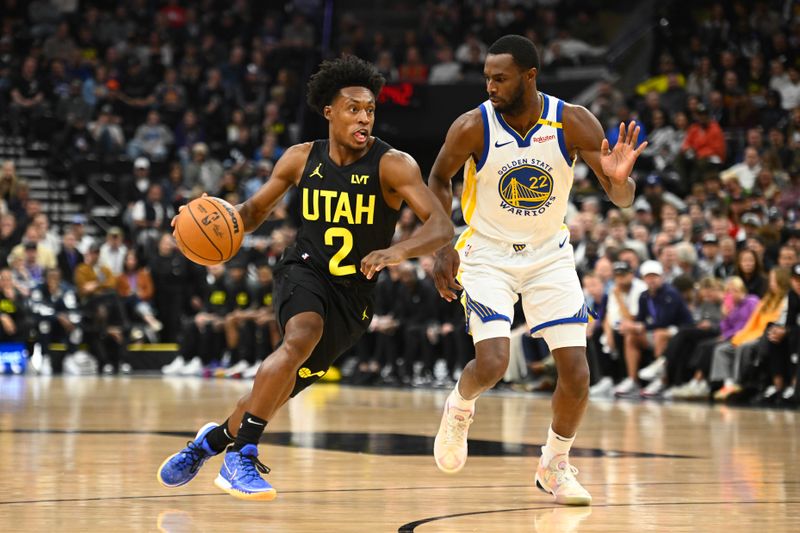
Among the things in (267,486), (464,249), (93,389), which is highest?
(464,249)

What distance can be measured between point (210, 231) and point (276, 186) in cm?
37

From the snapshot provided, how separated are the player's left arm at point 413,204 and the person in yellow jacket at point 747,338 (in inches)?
285

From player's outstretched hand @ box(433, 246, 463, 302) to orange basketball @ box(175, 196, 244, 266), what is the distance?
907 mm

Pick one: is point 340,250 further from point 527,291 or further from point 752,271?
point 752,271

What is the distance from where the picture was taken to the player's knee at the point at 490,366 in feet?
19.7

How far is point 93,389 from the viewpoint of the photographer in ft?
46.3

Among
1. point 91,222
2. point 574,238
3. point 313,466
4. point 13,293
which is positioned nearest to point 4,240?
point 13,293

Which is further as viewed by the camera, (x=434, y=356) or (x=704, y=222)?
(x=434, y=356)

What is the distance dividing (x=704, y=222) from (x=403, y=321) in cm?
380

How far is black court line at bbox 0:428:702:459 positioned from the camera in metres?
7.98

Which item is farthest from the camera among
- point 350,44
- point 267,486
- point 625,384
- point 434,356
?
point 350,44

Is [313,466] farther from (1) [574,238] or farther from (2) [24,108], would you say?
(2) [24,108]

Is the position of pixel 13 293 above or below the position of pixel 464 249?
below

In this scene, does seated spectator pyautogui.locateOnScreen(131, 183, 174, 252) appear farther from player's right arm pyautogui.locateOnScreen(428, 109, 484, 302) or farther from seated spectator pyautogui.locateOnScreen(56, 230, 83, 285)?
player's right arm pyautogui.locateOnScreen(428, 109, 484, 302)
